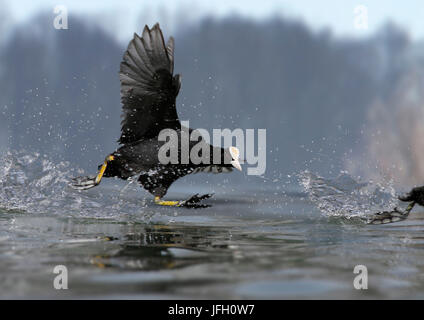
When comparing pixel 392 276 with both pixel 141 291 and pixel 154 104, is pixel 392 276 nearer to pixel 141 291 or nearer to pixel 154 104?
pixel 141 291

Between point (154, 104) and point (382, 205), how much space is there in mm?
3618

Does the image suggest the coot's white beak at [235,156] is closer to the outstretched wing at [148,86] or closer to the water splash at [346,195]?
the outstretched wing at [148,86]

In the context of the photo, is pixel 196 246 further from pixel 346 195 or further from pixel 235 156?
pixel 346 195

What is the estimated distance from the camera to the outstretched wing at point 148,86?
19.1 feet

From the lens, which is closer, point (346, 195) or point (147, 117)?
point (147, 117)

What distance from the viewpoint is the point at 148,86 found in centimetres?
598

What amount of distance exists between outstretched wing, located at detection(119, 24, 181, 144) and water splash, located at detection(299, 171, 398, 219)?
2.25 m

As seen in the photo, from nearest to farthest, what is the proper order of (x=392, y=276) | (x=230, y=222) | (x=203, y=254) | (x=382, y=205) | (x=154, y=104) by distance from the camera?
(x=392, y=276) → (x=203, y=254) → (x=154, y=104) → (x=230, y=222) → (x=382, y=205)

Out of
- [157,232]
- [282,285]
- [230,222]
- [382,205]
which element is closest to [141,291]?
[282,285]

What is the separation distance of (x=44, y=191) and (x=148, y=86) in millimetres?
2154

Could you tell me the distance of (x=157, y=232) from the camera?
17.7ft

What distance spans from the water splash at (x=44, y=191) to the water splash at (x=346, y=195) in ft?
7.34

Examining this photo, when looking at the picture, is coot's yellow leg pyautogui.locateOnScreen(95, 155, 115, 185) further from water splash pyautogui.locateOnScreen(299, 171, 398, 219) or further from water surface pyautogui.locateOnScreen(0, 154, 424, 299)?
water splash pyautogui.locateOnScreen(299, 171, 398, 219)

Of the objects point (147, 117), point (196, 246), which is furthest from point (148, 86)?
point (196, 246)
